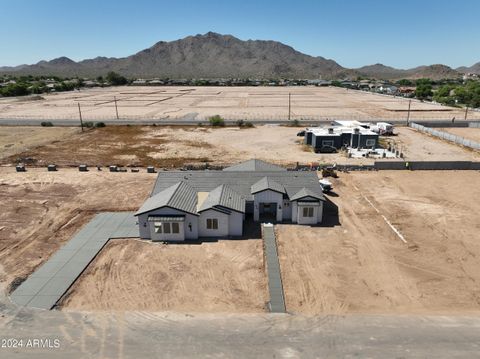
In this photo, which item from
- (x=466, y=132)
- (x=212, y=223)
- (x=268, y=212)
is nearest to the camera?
(x=212, y=223)

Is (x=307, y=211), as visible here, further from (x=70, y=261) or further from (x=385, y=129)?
(x=385, y=129)

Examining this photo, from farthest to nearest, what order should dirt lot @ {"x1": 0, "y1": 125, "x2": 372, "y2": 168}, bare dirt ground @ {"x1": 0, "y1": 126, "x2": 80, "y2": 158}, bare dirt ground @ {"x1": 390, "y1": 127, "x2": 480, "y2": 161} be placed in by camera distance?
bare dirt ground @ {"x1": 0, "y1": 126, "x2": 80, "y2": 158}
bare dirt ground @ {"x1": 390, "y1": 127, "x2": 480, "y2": 161}
dirt lot @ {"x1": 0, "y1": 125, "x2": 372, "y2": 168}

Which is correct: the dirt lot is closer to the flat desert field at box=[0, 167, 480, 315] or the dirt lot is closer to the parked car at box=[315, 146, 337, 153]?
the parked car at box=[315, 146, 337, 153]

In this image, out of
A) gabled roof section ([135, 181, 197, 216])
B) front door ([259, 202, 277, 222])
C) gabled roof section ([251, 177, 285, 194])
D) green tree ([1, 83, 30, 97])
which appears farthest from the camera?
green tree ([1, 83, 30, 97])

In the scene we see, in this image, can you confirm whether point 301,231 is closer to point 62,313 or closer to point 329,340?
point 329,340

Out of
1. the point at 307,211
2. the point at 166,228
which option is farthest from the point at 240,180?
the point at 166,228

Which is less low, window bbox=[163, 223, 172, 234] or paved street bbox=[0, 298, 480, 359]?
window bbox=[163, 223, 172, 234]

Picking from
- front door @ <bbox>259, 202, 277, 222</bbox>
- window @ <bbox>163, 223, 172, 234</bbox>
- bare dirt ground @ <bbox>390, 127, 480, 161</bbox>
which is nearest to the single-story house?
bare dirt ground @ <bbox>390, 127, 480, 161</bbox>
